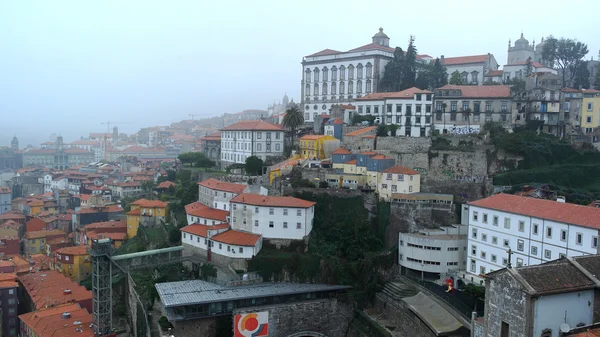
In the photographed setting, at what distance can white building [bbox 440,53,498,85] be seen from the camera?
63062 millimetres

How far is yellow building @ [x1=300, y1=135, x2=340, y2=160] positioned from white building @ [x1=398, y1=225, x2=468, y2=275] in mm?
15511

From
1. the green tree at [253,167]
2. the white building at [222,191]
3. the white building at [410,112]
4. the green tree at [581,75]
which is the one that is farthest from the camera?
the green tree at [581,75]

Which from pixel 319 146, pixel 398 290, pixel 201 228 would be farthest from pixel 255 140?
pixel 398 290

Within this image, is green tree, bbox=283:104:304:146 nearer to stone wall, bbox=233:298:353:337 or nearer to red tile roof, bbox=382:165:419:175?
red tile roof, bbox=382:165:419:175

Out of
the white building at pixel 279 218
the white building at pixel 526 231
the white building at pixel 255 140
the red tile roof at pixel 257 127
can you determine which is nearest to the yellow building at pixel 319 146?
the white building at pixel 255 140

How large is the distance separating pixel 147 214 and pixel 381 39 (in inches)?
1492

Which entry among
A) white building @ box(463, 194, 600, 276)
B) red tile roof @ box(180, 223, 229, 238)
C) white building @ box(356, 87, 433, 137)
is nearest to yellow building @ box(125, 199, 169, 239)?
red tile roof @ box(180, 223, 229, 238)

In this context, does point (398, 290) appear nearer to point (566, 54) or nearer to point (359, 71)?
point (359, 71)

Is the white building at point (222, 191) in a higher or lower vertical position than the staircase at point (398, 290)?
higher

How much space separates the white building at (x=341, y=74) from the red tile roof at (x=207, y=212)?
2306 cm

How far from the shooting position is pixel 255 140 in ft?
176

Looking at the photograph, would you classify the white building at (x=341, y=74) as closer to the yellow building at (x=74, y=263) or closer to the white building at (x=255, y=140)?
the white building at (x=255, y=140)

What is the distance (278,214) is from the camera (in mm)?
36031

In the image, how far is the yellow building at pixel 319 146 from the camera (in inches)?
1879
